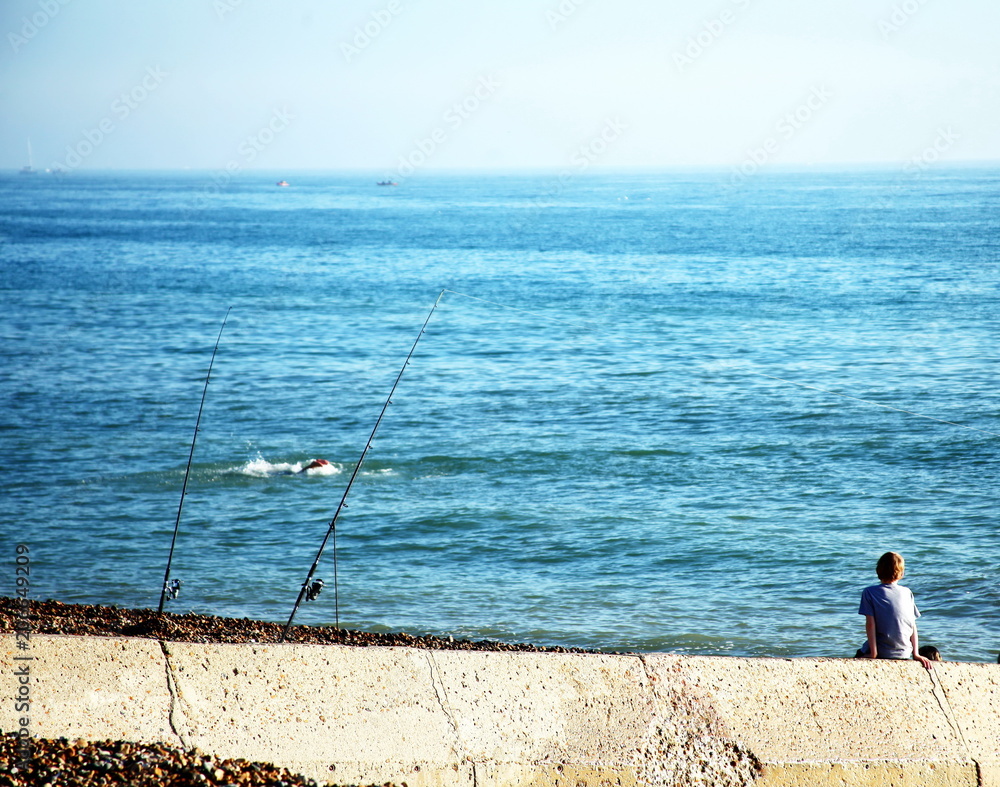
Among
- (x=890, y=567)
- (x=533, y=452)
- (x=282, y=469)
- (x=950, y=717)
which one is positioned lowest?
(x=282, y=469)

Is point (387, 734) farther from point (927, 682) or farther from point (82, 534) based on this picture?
point (82, 534)

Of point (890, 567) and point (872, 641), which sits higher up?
point (890, 567)

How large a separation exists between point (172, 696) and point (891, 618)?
3160 mm

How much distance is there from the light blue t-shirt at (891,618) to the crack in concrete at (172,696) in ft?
9.78

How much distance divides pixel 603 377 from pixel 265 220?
226 feet

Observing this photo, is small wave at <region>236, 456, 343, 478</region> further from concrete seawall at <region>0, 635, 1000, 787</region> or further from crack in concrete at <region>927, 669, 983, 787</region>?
crack in concrete at <region>927, 669, 983, 787</region>

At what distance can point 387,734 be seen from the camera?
12.2 ft

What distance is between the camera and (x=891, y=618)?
438 centimetres

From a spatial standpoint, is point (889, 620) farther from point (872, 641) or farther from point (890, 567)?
point (890, 567)

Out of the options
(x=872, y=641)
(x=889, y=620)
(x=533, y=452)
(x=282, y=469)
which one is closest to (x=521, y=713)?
(x=872, y=641)

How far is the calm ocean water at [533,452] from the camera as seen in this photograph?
944 cm

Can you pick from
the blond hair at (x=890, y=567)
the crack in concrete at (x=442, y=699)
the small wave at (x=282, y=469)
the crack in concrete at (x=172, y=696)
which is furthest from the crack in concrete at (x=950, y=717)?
the small wave at (x=282, y=469)

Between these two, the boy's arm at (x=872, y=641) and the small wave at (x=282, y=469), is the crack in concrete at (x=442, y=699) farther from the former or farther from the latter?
the small wave at (x=282, y=469)

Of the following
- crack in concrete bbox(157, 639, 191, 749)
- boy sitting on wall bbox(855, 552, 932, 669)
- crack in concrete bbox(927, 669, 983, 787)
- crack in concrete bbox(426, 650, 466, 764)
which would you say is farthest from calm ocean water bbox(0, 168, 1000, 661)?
crack in concrete bbox(157, 639, 191, 749)
